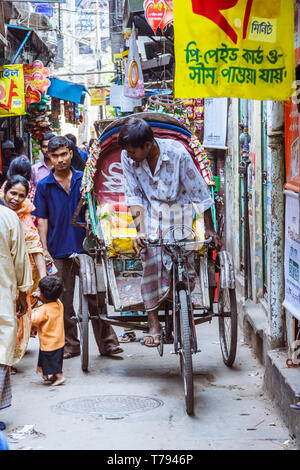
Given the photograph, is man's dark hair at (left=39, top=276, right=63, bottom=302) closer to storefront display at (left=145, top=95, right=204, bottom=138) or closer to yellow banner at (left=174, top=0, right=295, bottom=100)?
yellow banner at (left=174, top=0, right=295, bottom=100)

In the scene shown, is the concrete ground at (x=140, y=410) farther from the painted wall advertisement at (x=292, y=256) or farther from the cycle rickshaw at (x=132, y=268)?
the painted wall advertisement at (x=292, y=256)

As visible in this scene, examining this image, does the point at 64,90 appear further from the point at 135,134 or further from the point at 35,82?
the point at 135,134

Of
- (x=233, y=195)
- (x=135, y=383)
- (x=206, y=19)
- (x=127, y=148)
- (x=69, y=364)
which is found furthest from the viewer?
(x=233, y=195)

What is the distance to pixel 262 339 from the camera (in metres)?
7.09

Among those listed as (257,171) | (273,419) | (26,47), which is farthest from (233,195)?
(26,47)

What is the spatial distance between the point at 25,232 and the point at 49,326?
1.13 metres

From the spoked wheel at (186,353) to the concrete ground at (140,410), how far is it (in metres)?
0.15

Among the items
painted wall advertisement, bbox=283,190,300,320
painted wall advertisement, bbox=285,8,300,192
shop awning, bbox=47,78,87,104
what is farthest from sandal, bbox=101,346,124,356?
shop awning, bbox=47,78,87,104

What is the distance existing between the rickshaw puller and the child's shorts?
0.91m

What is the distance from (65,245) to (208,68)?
3440mm

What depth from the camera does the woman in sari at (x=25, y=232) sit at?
664 cm

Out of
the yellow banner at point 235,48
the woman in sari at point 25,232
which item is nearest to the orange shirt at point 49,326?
the woman in sari at point 25,232

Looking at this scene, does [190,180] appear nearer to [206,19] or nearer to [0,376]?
[206,19]

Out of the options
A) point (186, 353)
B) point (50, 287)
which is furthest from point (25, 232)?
point (186, 353)
